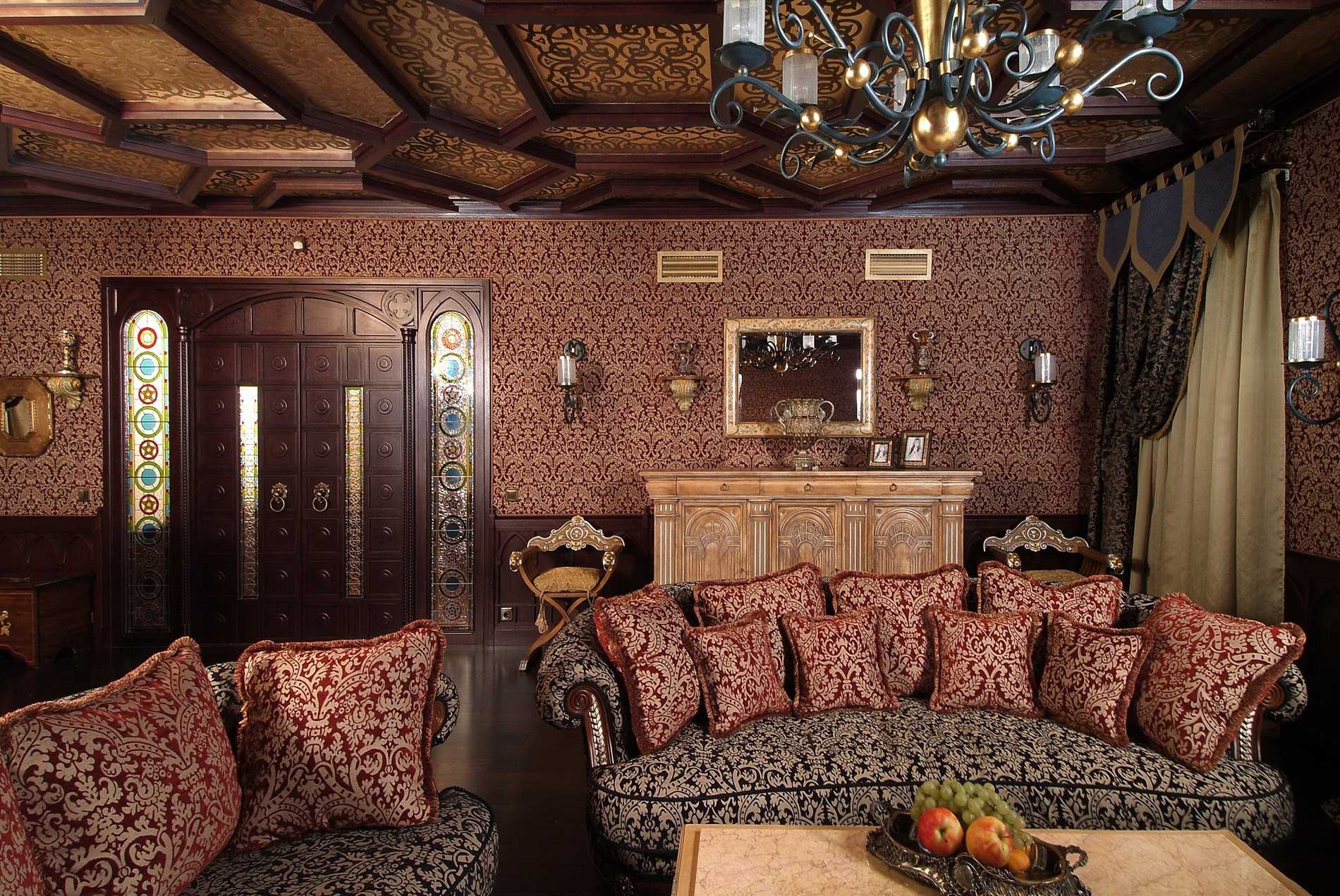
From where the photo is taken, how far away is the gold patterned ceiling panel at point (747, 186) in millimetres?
4879

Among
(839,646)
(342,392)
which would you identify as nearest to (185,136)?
(342,392)

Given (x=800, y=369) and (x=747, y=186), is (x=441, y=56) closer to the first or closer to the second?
(x=747, y=186)

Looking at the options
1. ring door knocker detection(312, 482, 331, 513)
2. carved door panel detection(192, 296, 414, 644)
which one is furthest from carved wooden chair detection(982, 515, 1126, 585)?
ring door knocker detection(312, 482, 331, 513)

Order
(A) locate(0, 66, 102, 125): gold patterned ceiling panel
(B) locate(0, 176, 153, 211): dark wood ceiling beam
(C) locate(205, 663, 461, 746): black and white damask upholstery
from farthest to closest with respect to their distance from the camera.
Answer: (B) locate(0, 176, 153, 211): dark wood ceiling beam
(A) locate(0, 66, 102, 125): gold patterned ceiling panel
(C) locate(205, 663, 461, 746): black and white damask upholstery

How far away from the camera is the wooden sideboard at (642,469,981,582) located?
4.80m

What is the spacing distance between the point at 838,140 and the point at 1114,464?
3.90 metres

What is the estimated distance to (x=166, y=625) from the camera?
5.38 m

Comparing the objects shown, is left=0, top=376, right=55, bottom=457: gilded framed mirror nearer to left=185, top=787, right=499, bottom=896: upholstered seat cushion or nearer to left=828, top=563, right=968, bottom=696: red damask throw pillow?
left=185, top=787, right=499, bottom=896: upholstered seat cushion

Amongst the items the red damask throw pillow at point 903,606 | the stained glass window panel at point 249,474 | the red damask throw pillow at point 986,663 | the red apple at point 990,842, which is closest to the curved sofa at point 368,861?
the red apple at point 990,842

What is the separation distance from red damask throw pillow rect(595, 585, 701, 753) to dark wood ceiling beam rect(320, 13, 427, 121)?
8.59 ft

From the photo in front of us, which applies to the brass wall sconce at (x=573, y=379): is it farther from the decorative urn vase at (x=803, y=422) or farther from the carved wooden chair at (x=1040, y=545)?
the carved wooden chair at (x=1040, y=545)

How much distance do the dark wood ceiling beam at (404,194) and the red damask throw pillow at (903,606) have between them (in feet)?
13.1

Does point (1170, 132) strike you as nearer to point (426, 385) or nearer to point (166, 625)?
point (426, 385)

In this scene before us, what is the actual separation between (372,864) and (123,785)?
585 mm
